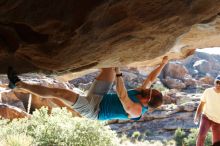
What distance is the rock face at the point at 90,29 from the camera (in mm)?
3902

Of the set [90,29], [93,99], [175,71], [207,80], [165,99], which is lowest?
[207,80]

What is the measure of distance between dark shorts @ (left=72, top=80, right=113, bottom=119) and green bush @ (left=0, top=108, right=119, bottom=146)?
369 inches

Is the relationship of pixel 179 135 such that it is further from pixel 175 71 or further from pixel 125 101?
pixel 125 101

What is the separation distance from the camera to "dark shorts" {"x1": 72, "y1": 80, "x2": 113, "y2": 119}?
234 inches

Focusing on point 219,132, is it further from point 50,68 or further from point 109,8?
point 109,8

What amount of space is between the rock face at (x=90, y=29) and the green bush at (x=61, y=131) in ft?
34.4

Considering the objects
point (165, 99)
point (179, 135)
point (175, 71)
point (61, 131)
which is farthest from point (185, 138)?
point (175, 71)

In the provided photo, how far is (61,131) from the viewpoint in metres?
16.0

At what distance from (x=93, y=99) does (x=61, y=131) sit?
1029 centimetres

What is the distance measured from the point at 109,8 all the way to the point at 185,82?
125ft

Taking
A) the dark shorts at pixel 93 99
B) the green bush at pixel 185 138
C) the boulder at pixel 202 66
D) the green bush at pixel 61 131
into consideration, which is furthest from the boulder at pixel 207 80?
the dark shorts at pixel 93 99

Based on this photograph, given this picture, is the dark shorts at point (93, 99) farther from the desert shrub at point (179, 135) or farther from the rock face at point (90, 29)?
the desert shrub at point (179, 135)

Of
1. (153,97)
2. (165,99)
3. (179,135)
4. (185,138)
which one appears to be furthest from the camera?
(165,99)

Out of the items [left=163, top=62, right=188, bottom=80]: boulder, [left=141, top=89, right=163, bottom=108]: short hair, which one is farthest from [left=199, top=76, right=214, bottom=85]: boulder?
[left=141, top=89, right=163, bottom=108]: short hair
